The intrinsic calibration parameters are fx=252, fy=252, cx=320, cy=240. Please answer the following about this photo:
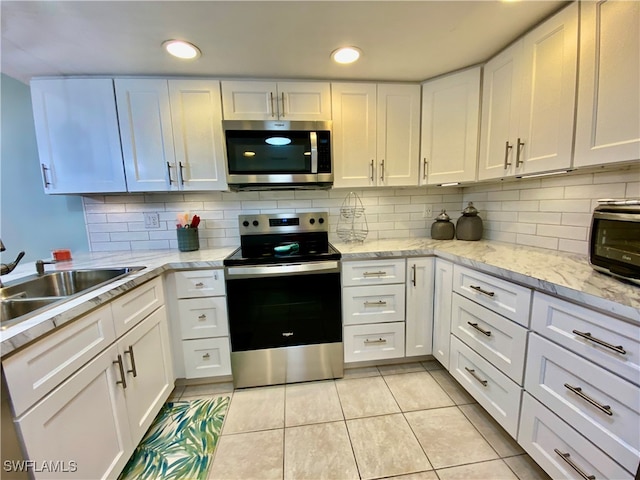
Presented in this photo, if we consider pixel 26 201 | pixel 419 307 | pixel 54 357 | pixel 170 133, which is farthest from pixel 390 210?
pixel 26 201

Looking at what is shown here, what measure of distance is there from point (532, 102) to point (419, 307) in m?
1.42

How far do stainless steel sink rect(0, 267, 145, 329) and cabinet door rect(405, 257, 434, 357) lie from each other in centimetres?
176

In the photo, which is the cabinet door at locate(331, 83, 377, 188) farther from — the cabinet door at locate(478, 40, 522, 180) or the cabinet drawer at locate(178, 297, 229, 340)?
the cabinet drawer at locate(178, 297, 229, 340)

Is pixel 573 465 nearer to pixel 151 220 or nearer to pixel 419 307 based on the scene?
pixel 419 307

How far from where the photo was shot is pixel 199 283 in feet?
5.48

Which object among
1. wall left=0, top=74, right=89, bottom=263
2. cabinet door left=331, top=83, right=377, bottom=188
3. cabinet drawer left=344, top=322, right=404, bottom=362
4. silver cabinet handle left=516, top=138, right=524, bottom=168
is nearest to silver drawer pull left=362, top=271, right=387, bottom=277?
cabinet drawer left=344, top=322, right=404, bottom=362

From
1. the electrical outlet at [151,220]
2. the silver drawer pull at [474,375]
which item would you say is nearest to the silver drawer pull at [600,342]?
the silver drawer pull at [474,375]

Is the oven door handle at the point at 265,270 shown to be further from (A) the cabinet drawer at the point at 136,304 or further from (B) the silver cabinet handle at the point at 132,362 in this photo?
(B) the silver cabinet handle at the point at 132,362

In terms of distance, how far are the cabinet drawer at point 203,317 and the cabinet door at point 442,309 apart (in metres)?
1.49

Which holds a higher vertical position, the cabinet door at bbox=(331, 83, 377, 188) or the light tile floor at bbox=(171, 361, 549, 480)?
the cabinet door at bbox=(331, 83, 377, 188)

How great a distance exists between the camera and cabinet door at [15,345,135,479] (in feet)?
2.52

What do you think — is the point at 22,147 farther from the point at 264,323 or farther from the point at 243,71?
the point at 264,323

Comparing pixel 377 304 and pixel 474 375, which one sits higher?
pixel 377 304

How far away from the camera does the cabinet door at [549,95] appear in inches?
47.0
